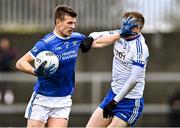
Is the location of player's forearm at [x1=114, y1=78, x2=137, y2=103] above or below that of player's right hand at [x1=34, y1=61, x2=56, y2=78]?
below

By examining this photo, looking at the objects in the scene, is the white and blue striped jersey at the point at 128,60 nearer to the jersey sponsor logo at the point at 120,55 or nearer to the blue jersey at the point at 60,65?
the jersey sponsor logo at the point at 120,55

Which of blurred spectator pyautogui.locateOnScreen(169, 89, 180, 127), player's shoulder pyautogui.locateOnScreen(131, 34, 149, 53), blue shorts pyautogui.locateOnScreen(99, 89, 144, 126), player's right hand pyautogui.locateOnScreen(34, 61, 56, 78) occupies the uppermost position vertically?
player's shoulder pyautogui.locateOnScreen(131, 34, 149, 53)

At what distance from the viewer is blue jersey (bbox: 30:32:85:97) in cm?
Result: 947

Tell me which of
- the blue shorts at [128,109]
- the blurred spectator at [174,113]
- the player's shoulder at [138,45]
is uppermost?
the player's shoulder at [138,45]

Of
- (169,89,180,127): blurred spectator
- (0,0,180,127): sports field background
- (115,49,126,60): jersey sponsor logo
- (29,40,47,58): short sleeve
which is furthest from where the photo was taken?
(0,0,180,127): sports field background

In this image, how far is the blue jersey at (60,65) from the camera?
9469 millimetres

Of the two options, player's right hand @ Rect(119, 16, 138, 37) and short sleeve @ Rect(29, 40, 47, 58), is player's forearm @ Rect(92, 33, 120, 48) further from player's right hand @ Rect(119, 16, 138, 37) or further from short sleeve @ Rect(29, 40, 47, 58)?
short sleeve @ Rect(29, 40, 47, 58)

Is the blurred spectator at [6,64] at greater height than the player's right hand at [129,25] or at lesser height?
lesser

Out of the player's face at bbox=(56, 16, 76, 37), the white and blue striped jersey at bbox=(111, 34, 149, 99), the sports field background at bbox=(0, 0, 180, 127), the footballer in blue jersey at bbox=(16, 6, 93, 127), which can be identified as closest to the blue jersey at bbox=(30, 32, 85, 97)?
the footballer in blue jersey at bbox=(16, 6, 93, 127)

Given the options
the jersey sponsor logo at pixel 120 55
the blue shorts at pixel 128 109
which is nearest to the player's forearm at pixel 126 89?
the blue shorts at pixel 128 109

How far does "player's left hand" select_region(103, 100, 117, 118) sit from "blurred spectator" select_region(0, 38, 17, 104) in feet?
26.2

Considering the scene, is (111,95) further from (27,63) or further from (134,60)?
(27,63)

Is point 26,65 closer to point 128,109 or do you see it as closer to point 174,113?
point 128,109

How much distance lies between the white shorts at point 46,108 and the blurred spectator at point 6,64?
7.88 meters
